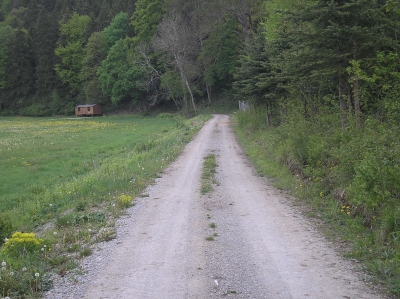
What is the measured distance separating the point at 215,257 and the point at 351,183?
427 cm

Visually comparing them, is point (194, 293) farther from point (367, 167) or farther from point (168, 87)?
point (168, 87)

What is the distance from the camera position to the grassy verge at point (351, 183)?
23.2 feet

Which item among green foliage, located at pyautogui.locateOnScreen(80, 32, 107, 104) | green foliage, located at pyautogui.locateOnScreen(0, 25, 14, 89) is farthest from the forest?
green foliage, located at pyautogui.locateOnScreen(0, 25, 14, 89)

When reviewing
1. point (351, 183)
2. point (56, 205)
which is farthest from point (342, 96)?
point (56, 205)

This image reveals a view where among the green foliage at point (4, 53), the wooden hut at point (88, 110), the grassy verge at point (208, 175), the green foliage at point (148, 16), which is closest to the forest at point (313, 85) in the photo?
the green foliage at point (148, 16)

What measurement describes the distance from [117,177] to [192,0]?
50.3 meters

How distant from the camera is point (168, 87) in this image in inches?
2400

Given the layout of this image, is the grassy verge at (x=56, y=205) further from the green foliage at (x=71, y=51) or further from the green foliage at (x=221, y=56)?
the green foliage at (x=71, y=51)

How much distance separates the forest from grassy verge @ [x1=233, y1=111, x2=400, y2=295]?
0.03 metres

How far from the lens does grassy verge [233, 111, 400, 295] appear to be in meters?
7.08

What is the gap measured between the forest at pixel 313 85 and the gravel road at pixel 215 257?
0.83 m

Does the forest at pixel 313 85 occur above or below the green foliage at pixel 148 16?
below

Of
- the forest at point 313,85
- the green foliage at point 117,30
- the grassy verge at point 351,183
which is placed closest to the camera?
the grassy verge at point 351,183

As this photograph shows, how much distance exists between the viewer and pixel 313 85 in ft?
62.7
